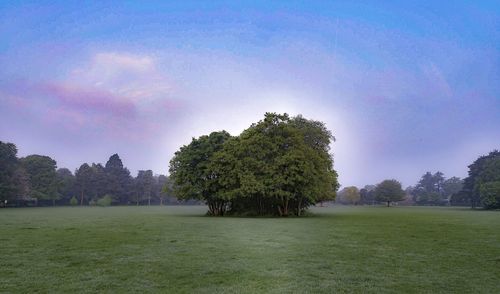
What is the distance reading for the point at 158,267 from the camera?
12.3 meters

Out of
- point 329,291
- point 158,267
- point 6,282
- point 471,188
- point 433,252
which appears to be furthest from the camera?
point 471,188

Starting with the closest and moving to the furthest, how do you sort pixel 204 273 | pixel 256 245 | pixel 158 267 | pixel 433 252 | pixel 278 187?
pixel 204 273, pixel 158 267, pixel 433 252, pixel 256 245, pixel 278 187

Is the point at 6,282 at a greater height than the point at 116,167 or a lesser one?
lesser

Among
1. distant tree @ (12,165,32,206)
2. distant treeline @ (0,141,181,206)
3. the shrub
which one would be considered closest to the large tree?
distant treeline @ (0,141,181,206)

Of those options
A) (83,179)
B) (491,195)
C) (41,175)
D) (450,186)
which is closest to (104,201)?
(83,179)

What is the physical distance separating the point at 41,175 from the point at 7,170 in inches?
700

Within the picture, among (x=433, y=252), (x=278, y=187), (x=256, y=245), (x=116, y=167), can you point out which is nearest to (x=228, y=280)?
(x=256, y=245)

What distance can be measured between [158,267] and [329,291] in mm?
5565

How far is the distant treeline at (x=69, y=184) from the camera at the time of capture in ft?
275

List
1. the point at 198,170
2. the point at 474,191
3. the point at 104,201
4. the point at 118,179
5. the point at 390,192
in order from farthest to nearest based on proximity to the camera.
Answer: the point at 390,192 < the point at 118,179 < the point at 104,201 < the point at 474,191 < the point at 198,170

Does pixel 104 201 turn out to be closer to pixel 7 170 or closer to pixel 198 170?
pixel 7 170

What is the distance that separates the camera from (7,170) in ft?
270

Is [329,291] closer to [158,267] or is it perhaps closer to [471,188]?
[158,267]

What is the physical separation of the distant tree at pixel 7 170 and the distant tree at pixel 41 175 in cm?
1129
